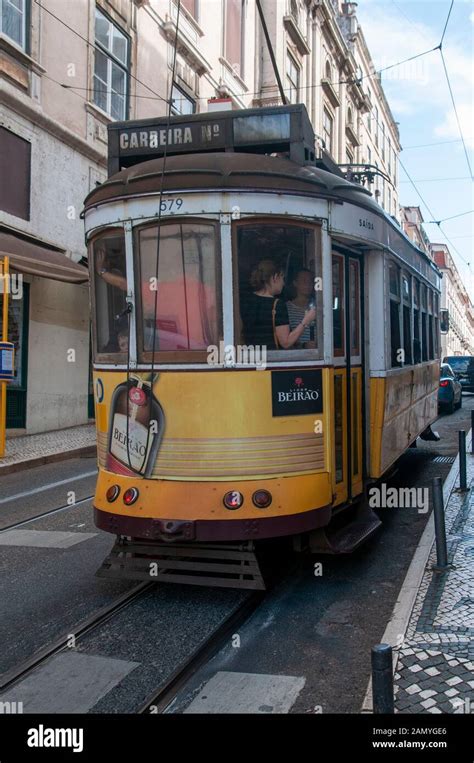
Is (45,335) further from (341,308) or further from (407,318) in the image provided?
(341,308)

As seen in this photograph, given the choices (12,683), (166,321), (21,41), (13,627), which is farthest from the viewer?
(21,41)

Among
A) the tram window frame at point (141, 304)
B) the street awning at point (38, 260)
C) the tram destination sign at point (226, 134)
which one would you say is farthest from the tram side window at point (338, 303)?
the street awning at point (38, 260)

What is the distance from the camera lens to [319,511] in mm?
5023

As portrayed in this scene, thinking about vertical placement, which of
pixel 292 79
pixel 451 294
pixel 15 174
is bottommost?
pixel 15 174

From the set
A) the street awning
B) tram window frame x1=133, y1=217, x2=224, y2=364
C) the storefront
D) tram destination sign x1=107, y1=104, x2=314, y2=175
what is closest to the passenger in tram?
tram window frame x1=133, y1=217, x2=224, y2=364

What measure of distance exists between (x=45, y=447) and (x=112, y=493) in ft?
27.0

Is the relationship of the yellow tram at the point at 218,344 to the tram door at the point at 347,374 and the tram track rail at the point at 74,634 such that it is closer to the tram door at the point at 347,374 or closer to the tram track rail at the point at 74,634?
the tram door at the point at 347,374

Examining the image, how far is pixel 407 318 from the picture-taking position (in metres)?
7.79

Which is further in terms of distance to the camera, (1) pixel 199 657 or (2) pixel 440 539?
(2) pixel 440 539

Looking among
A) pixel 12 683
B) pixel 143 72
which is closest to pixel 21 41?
pixel 143 72

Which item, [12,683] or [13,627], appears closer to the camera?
[12,683]

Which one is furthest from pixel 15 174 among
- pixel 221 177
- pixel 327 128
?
pixel 327 128
